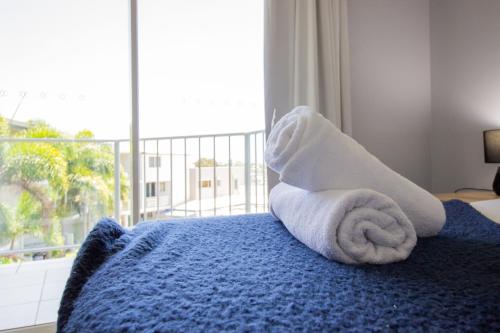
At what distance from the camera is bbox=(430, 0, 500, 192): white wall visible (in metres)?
2.04

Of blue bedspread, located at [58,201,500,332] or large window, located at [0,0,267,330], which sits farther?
large window, located at [0,0,267,330]

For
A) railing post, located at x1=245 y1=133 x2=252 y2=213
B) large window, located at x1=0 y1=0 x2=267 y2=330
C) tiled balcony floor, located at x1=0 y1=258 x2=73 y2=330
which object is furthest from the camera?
railing post, located at x1=245 y1=133 x2=252 y2=213

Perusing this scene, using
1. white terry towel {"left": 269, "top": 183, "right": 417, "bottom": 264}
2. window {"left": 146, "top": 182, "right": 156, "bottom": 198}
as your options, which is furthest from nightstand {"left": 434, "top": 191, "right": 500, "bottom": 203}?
window {"left": 146, "top": 182, "right": 156, "bottom": 198}

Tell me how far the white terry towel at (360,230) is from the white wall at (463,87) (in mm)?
2091

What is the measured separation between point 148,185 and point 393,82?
93.2 inches

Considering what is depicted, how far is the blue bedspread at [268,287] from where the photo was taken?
1.07 ft

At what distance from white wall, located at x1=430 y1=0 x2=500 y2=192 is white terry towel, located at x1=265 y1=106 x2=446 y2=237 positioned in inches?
76.9

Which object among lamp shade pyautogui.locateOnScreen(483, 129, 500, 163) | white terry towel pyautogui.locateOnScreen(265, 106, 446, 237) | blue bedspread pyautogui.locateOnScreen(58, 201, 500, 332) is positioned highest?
lamp shade pyautogui.locateOnScreen(483, 129, 500, 163)

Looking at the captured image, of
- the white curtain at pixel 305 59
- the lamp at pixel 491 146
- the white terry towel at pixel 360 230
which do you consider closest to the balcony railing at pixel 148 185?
the white curtain at pixel 305 59

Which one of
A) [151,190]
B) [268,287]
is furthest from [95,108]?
[268,287]

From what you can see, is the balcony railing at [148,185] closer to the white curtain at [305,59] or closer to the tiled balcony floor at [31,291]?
the tiled balcony floor at [31,291]

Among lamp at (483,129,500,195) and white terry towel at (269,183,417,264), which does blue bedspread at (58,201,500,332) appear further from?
lamp at (483,129,500,195)

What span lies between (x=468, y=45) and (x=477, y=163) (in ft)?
2.95

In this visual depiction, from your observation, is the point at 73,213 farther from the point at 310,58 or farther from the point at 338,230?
the point at 338,230
